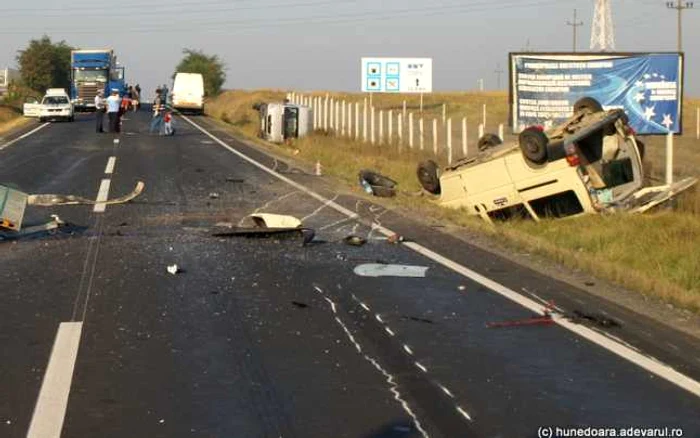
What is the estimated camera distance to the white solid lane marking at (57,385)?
551 cm

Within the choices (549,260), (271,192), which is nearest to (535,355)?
(549,260)

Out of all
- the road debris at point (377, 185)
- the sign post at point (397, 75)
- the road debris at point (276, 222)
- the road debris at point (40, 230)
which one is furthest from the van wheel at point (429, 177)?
the sign post at point (397, 75)

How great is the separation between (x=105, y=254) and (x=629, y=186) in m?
8.43

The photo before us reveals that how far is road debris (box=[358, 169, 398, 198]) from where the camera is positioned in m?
19.4

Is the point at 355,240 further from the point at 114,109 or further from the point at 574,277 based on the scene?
the point at 114,109

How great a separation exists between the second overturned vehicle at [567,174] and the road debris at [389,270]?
17.0 ft

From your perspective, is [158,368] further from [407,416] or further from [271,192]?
[271,192]

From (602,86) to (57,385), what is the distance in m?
18.6

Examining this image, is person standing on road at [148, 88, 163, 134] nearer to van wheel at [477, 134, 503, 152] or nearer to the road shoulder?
van wheel at [477, 134, 503, 152]

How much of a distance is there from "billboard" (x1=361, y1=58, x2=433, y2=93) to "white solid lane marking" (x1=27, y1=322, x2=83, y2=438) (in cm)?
5762

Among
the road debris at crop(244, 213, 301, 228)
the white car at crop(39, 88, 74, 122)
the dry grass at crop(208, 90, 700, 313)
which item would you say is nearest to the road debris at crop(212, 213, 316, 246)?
the road debris at crop(244, 213, 301, 228)

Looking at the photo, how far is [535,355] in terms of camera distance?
7254mm

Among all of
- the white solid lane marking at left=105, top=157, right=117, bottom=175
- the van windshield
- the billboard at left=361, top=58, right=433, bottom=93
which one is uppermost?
the billboard at left=361, top=58, right=433, bottom=93

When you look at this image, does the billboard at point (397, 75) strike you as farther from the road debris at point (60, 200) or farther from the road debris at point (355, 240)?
the road debris at point (355, 240)
